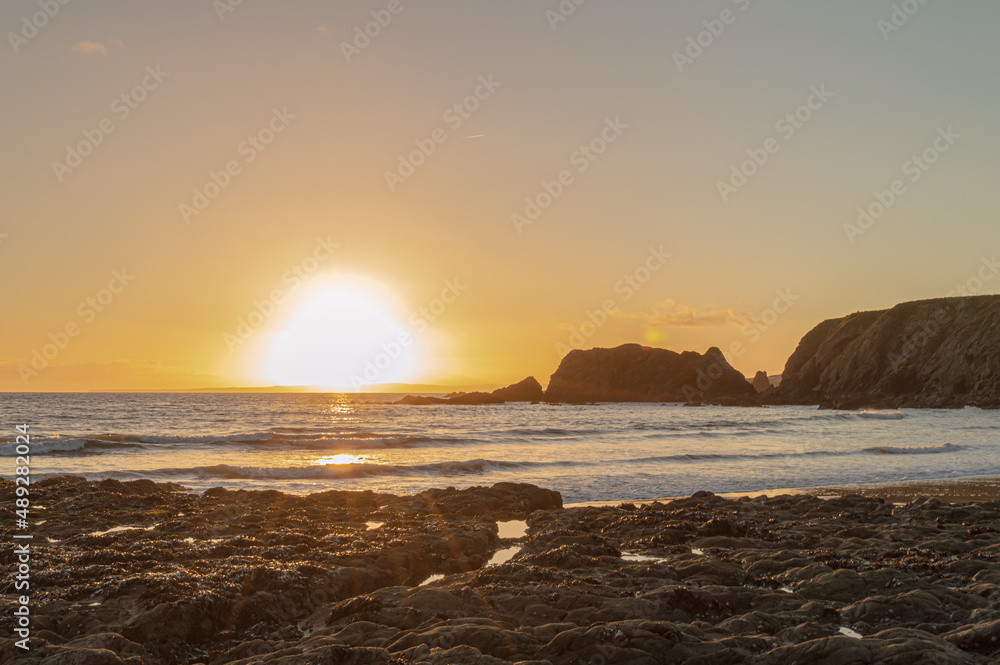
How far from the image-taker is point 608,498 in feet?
70.5

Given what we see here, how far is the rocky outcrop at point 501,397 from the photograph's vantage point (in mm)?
120750

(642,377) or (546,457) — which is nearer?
(546,457)

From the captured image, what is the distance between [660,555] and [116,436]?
129ft

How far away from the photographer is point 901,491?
22.5 m

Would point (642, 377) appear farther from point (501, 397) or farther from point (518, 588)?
point (518, 588)

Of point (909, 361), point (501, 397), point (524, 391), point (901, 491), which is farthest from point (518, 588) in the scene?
point (524, 391)

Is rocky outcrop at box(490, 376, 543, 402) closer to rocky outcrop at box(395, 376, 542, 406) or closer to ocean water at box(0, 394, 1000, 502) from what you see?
rocky outcrop at box(395, 376, 542, 406)

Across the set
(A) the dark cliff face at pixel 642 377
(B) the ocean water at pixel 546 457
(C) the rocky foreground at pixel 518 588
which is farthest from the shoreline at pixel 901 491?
(A) the dark cliff face at pixel 642 377

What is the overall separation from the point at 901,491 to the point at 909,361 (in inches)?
3234

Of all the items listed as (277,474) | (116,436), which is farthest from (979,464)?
(116,436)

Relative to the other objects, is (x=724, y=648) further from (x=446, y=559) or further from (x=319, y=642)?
(x=446, y=559)

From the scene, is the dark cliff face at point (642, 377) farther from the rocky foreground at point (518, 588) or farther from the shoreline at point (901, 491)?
the rocky foreground at point (518, 588)

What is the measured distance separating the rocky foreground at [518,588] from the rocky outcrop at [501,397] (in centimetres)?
10419

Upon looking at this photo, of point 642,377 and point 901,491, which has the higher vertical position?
point 642,377
